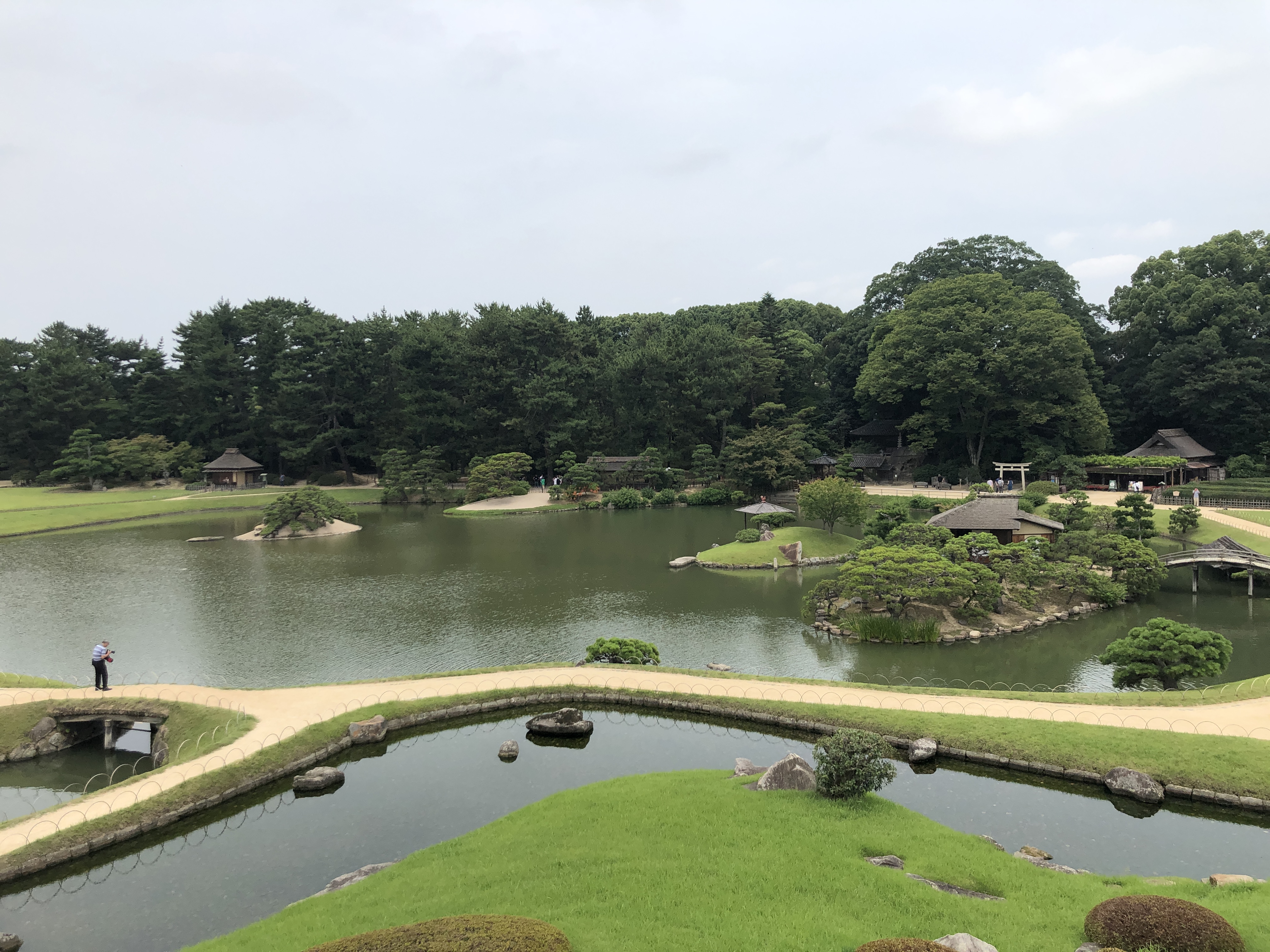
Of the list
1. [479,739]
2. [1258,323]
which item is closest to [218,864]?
[479,739]

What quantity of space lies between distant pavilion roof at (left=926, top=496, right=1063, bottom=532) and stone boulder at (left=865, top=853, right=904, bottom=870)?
21561mm

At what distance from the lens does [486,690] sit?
54.4 feet

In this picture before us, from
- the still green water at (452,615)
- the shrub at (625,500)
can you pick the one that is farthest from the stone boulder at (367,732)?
the shrub at (625,500)

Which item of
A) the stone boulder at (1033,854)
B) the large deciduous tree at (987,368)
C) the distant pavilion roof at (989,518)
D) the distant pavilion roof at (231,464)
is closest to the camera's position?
the stone boulder at (1033,854)

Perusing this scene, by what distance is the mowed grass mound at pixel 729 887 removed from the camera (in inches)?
293

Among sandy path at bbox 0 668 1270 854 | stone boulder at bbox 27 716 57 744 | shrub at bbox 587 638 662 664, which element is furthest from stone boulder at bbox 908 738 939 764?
stone boulder at bbox 27 716 57 744

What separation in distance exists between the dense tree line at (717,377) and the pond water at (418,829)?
38020 mm

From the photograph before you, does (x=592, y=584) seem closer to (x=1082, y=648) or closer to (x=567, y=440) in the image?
(x=1082, y=648)

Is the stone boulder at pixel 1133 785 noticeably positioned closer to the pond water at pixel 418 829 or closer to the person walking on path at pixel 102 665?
the pond water at pixel 418 829

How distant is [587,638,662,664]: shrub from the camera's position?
18.9m

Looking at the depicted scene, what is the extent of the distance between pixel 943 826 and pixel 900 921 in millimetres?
3351

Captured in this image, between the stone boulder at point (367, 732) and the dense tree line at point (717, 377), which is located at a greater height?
the dense tree line at point (717, 377)

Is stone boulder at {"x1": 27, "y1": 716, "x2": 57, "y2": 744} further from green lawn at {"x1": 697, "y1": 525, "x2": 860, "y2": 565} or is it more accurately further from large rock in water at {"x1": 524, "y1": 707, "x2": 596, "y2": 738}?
green lawn at {"x1": 697, "y1": 525, "x2": 860, "y2": 565}

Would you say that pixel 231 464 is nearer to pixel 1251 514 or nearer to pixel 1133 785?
pixel 1133 785
